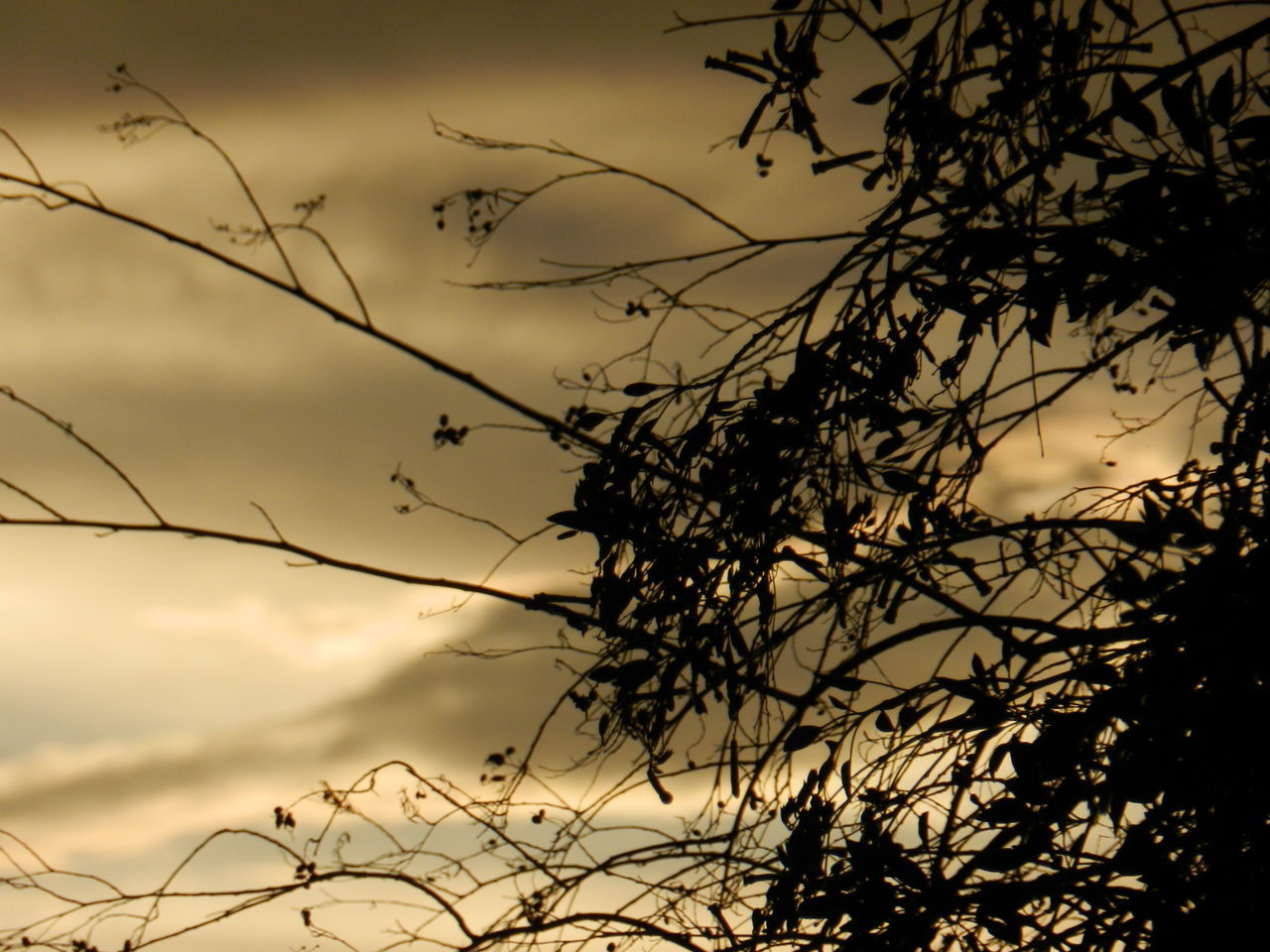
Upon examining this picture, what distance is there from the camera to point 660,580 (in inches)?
135

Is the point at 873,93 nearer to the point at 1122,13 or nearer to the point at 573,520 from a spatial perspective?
the point at 1122,13

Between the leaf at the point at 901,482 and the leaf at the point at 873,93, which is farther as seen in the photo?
the leaf at the point at 873,93

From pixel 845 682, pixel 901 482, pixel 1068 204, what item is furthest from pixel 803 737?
pixel 1068 204

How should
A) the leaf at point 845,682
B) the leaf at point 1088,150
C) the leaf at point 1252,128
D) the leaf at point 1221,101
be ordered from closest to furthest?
the leaf at point 1252,128 < the leaf at point 1221,101 < the leaf at point 1088,150 < the leaf at point 845,682

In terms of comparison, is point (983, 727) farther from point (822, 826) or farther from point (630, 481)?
point (630, 481)

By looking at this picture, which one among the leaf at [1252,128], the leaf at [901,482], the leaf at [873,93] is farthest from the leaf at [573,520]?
the leaf at [1252,128]

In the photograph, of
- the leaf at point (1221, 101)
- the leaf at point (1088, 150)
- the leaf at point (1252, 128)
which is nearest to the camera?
the leaf at point (1252, 128)

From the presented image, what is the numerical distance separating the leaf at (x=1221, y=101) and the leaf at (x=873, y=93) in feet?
2.94

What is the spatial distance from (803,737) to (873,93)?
70.4 inches

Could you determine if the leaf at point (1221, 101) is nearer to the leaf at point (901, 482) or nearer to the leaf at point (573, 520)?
the leaf at point (901, 482)

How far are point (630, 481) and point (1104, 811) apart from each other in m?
1.38

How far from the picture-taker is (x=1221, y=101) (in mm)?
3184

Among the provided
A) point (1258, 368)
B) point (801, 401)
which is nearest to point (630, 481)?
point (801, 401)

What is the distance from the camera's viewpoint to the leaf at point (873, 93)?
376 centimetres
